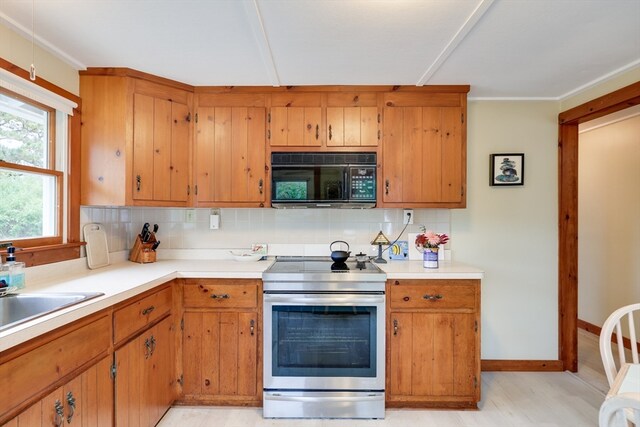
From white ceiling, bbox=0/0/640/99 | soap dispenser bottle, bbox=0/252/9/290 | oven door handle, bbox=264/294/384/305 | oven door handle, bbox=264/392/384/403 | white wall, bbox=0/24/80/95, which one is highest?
white ceiling, bbox=0/0/640/99

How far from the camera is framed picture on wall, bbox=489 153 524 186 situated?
9.11 ft

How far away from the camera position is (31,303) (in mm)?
1527

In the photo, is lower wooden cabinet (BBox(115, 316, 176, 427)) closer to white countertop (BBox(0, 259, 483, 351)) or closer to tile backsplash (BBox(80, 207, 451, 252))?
white countertop (BBox(0, 259, 483, 351))

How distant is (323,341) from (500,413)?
128 centimetres

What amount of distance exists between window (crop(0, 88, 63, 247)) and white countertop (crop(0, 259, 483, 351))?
10.7 inches

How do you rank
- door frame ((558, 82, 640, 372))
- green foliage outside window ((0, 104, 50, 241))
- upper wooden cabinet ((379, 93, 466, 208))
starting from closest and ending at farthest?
green foliage outside window ((0, 104, 50, 241)) → upper wooden cabinet ((379, 93, 466, 208)) → door frame ((558, 82, 640, 372))

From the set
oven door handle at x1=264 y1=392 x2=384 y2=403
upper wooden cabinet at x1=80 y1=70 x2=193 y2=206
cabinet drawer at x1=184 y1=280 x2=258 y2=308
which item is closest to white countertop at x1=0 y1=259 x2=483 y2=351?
cabinet drawer at x1=184 y1=280 x2=258 y2=308

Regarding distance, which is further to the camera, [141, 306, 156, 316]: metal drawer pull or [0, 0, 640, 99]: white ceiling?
[141, 306, 156, 316]: metal drawer pull

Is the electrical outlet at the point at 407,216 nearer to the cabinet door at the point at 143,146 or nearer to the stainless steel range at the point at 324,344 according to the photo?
the stainless steel range at the point at 324,344

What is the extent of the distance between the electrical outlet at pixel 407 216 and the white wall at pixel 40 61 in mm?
2541

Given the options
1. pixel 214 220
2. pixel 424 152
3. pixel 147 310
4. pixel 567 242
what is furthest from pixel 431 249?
pixel 147 310

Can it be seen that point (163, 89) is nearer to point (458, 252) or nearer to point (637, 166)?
point (458, 252)

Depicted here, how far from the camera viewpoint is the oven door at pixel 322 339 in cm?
215

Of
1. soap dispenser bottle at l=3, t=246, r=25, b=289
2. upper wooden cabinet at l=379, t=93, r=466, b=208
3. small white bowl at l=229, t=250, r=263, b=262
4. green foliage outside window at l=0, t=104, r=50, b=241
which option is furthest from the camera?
small white bowl at l=229, t=250, r=263, b=262
